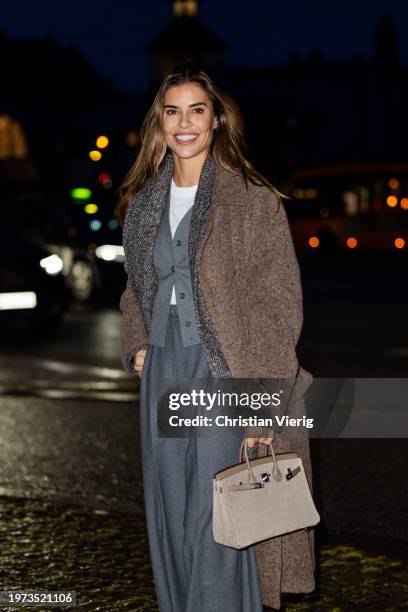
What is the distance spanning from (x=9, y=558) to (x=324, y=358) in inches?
306

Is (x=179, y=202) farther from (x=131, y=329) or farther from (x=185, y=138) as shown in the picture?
(x=131, y=329)

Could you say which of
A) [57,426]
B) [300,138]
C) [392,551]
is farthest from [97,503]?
[300,138]

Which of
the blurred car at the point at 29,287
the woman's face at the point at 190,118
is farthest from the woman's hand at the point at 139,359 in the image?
the blurred car at the point at 29,287

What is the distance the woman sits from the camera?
3904 mm

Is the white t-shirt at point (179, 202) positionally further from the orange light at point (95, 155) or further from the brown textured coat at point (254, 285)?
the orange light at point (95, 155)

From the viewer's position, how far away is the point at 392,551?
19.3 feet

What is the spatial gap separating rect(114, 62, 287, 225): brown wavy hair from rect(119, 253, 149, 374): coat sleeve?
0.34 meters

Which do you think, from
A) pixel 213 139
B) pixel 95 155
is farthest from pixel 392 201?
pixel 213 139

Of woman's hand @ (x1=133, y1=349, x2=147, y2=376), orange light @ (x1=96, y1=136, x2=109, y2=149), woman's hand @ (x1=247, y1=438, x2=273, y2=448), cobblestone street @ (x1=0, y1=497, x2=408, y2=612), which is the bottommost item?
cobblestone street @ (x1=0, y1=497, x2=408, y2=612)

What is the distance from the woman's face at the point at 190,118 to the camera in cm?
411

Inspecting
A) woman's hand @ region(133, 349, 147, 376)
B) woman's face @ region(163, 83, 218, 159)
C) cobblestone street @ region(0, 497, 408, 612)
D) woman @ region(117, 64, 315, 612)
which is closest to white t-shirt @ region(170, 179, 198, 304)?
woman @ region(117, 64, 315, 612)

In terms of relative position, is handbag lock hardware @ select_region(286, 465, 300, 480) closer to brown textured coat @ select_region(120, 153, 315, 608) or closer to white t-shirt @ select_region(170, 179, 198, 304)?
brown textured coat @ select_region(120, 153, 315, 608)

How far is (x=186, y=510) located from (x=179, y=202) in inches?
36.8

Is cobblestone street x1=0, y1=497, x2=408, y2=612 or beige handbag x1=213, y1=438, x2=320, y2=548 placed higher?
beige handbag x1=213, y1=438, x2=320, y2=548
